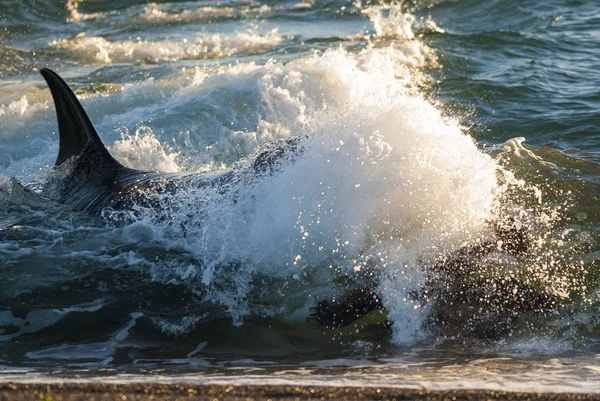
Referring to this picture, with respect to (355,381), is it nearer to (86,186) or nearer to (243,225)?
(243,225)

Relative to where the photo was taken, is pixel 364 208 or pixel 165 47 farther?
pixel 165 47

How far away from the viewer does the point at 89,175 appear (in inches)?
233

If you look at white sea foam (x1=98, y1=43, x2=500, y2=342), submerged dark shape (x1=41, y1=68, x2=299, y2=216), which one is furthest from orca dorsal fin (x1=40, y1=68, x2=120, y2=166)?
white sea foam (x1=98, y1=43, x2=500, y2=342)

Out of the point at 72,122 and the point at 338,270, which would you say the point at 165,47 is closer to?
the point at 72,122

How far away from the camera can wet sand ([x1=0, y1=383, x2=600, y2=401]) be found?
2.81m

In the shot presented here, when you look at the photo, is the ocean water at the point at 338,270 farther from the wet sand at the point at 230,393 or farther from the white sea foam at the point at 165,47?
the white sea foam at the point at 165,47

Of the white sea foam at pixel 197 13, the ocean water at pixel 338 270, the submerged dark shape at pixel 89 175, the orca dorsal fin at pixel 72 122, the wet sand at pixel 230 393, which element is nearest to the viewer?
the wet sand at pixel 230 393

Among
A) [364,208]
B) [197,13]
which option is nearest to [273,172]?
[364,208]

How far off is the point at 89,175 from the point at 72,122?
0.40 metres

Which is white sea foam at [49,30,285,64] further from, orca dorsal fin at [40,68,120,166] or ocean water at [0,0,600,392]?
orca dorsal fin at [40,68,120,166]

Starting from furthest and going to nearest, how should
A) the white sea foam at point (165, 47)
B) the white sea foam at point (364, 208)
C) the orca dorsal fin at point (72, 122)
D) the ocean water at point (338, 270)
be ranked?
the white sea foam at point (165, 47), the orca dorsal fin at point (72, 122), the white sea foam at point (364, 208), the ocean water at point (338, 270)

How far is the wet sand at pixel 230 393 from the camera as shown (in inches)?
111

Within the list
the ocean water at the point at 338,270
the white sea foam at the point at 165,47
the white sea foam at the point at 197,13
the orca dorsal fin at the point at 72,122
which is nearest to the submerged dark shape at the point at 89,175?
the orca dorsal fin at the point at 72,122

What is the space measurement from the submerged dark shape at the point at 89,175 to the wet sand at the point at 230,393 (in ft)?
8.30
